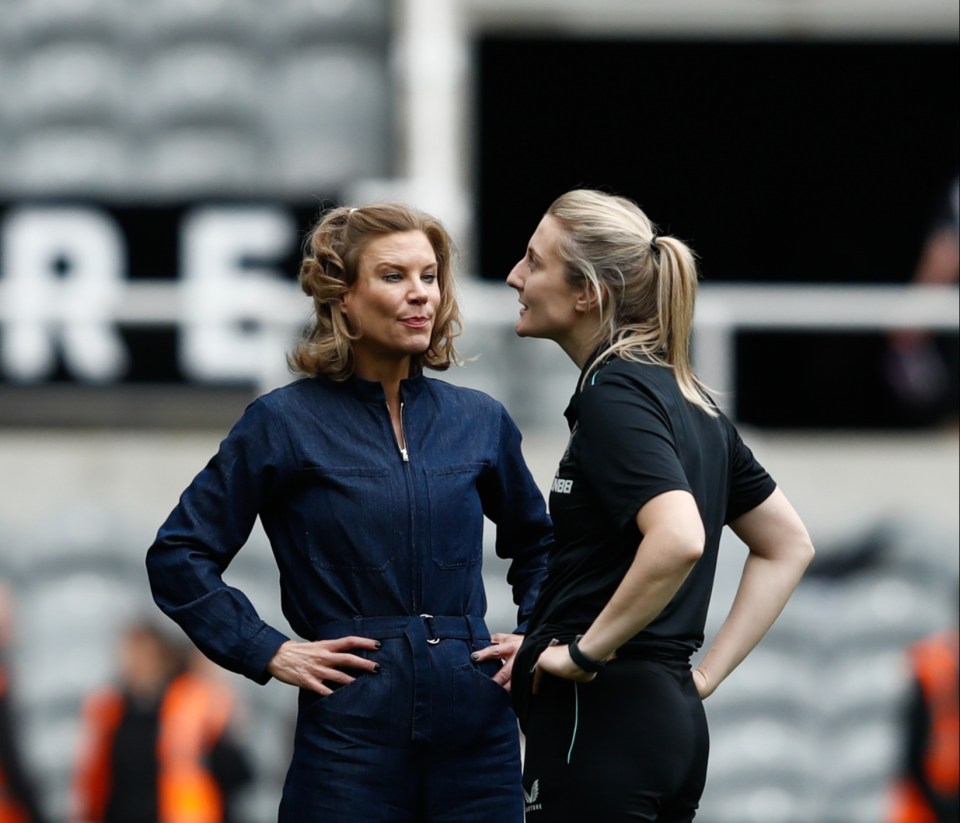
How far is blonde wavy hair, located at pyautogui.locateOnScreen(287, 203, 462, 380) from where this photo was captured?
299cm

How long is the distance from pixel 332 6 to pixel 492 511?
6720 mm

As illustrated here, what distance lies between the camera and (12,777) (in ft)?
24.2

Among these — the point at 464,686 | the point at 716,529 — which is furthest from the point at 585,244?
the point at 464,686

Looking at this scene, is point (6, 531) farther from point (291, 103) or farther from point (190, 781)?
point (291, 103)

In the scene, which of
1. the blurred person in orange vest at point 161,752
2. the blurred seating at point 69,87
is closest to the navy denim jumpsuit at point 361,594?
the blurred person in orange vest at point 161,752

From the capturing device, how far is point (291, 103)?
943 centimetres

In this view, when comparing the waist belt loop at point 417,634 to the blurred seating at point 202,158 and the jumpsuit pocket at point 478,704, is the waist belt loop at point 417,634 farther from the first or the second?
the blurred seating at point 202,158

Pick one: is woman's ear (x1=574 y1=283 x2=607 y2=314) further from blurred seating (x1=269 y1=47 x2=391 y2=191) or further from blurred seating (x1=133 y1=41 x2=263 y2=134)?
blurred seating (x1=133 y1=41 x2=263 y2=134)

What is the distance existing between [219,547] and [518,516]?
0.51m

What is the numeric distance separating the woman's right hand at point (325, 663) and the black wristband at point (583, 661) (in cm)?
34

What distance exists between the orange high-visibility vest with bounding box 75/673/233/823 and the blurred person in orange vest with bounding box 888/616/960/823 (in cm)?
265

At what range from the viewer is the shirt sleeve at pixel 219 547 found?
115 inches

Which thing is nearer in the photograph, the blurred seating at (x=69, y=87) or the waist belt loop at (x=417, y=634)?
the waist belt loop at (x=417, y=634)

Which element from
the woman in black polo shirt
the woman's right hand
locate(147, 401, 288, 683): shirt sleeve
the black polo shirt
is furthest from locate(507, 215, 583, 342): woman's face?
the woman's right hand
